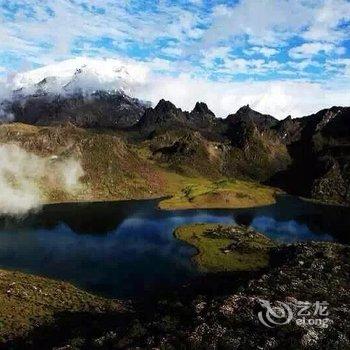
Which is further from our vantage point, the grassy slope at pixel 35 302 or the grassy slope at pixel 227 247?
the grassy slope at pixel 227 247

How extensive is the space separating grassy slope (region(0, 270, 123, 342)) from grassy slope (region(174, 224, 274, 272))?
39.7 metres

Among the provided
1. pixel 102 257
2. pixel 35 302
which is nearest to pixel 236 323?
pixel 35 302

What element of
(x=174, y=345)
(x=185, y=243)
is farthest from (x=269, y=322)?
(x=185, y=243)

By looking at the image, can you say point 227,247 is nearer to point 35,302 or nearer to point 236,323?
point 35,302

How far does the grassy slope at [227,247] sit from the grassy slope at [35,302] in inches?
1564

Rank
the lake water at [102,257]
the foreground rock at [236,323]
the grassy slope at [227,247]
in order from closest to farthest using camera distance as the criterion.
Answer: the foreground rock at [236,323] < the lake water at [102,257] < the grassy slope at [227,247]

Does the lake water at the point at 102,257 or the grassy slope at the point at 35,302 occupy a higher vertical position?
the grassy slope at the point at 35,302

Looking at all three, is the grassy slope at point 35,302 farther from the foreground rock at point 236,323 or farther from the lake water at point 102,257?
the lake water at point 102,257

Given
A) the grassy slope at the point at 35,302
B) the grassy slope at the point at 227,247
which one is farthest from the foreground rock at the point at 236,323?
the grassy slope at the point at 227,247

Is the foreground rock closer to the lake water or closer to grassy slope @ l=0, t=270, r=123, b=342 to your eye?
grassy slope @ l=0, t=270, r=123, b=342

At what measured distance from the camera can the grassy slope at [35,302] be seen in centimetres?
9076

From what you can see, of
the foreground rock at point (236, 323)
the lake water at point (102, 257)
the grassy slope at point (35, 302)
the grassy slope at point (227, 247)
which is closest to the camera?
the foreground rock at point (236, 323)

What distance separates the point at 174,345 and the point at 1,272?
67.6 meters

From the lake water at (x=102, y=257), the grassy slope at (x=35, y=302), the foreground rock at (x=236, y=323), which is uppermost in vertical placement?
the foreground rock at (x=236, y=323)
